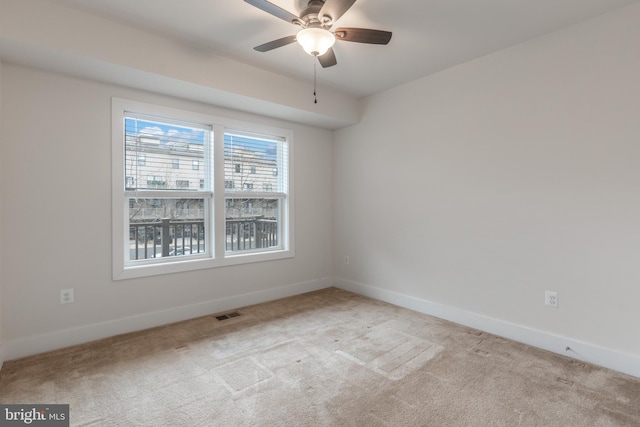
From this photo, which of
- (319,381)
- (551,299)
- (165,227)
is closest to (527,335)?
(551,299)

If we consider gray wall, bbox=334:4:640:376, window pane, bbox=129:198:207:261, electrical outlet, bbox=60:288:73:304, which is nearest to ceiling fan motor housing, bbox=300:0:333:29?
gray wall, bbox=334:4:640:376

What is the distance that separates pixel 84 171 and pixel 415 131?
3307 millimetres

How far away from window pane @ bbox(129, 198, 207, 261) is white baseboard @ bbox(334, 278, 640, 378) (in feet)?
7.65

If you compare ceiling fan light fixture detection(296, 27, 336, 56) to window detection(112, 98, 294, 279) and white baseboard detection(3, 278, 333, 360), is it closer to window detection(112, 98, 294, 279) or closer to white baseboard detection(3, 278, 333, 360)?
window detection(112, 98, 294, 279)

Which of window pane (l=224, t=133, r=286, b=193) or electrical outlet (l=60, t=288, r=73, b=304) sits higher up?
window pane (l=224, t=133, r=286, b=193)

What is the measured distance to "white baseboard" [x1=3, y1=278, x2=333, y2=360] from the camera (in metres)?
2.48

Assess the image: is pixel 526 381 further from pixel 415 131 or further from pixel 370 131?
pixel 370 131

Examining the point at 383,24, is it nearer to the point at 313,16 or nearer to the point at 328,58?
the point at 328,58

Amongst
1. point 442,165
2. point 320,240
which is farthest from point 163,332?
point 442,165

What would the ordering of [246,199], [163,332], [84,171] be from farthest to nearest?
[246,199]
[163,332]
[84,171]

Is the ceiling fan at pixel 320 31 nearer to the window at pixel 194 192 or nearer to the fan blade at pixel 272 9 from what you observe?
the fan blade at pixel 272 9

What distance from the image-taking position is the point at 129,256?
3.05 meters

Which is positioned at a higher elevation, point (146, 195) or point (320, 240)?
point (146, 195)

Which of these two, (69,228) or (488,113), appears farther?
(488,113)
